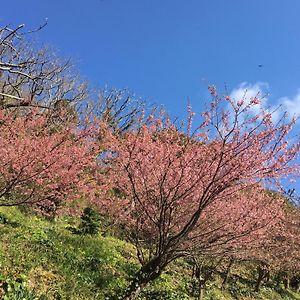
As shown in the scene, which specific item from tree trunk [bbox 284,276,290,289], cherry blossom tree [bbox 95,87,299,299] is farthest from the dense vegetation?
tree trunk [bbox 284,276,290,289]

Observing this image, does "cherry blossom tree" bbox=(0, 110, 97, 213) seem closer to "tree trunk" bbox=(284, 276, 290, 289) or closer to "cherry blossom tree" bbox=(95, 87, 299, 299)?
Answer: "cherry blossom tree" bbox=(95, 87, 299, 299)

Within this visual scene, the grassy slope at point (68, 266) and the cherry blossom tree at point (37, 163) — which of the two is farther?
the cherry blossom tree at point (37, 163)

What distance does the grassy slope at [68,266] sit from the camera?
7.49 meters

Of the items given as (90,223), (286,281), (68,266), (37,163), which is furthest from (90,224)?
(286,281)

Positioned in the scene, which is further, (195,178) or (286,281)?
(286,281)

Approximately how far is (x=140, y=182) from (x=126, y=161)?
1.97 ft

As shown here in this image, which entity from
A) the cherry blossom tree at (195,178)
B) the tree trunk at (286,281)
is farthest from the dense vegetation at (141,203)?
the tree trunk at (286,281)

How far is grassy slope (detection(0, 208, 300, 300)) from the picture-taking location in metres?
7.49

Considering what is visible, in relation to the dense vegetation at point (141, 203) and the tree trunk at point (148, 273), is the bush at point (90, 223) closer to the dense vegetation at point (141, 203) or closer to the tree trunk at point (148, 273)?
the dense vegetation at point (141, 203)

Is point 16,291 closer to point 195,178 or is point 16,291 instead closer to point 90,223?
point 195,178

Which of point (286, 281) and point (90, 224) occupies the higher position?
point (286, 281)

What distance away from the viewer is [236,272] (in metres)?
21.3

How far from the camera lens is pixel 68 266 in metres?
8.87

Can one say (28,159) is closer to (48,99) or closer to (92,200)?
(92,200)
